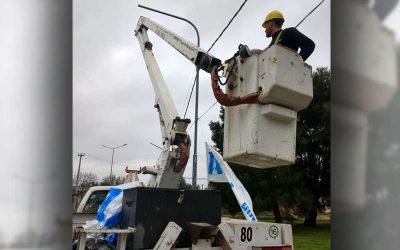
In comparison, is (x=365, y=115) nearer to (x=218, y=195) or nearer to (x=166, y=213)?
(x=166, y=213)

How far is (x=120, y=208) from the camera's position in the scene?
405cm

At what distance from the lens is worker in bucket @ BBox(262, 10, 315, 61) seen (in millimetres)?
2756

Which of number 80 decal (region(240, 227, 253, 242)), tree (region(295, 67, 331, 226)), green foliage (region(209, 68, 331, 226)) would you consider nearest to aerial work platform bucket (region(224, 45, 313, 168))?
number 80 decal (region(240, 227, 253, 242))

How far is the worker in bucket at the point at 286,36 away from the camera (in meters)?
2.76

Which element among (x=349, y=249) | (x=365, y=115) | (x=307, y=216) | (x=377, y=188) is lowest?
(x=307, y=216)

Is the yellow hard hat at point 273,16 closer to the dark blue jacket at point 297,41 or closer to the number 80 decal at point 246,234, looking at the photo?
the dark blue jacket at point 297,41

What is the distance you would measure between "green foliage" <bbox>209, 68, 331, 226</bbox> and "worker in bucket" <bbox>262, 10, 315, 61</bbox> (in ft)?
73.1

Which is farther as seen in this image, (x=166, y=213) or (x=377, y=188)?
(x=166, y=213)

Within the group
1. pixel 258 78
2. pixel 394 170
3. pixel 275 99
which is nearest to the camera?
pixel 394 170

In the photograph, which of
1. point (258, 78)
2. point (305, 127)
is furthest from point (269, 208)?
point (258, 78)

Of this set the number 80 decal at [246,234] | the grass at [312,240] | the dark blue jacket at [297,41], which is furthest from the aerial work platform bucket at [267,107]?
the grass at [312,240]

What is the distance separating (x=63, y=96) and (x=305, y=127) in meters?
27.9

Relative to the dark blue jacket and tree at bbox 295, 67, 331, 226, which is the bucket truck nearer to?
the dark blue jacket

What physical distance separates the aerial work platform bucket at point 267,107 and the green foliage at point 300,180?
22762mm
